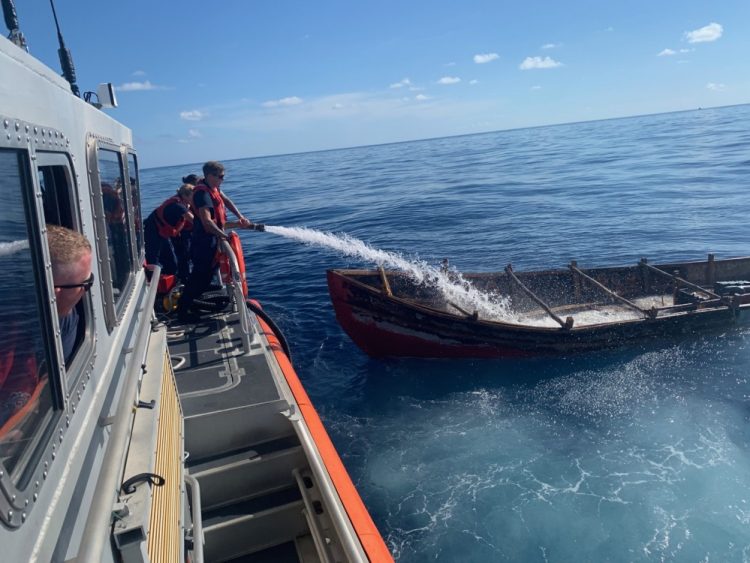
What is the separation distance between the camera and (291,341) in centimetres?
1362

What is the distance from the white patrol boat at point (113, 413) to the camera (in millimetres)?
1640

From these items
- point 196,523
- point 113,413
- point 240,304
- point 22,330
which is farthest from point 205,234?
point 22,330

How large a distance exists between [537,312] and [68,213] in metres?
14.0

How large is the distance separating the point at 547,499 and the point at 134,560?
691cm

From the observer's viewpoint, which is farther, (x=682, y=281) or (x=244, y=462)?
(x=682, y=281)

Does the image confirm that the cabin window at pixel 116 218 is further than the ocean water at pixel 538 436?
No

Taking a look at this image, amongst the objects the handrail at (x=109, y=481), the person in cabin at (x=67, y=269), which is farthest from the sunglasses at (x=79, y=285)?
the handrail at (x=109, y=481)

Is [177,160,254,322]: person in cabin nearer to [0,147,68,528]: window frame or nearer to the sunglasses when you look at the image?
the sunglasses

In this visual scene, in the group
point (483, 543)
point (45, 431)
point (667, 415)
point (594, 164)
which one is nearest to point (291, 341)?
point (483, 543)

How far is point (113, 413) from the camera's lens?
2.86 meters

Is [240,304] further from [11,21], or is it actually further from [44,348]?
[44,348]

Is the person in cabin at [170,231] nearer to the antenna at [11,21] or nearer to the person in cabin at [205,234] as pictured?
the person in cabin at [205,234]

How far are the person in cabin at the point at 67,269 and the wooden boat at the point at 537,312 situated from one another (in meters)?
9.55

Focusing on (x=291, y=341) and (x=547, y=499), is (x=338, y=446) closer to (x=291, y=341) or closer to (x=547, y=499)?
(x=547, y=499)
